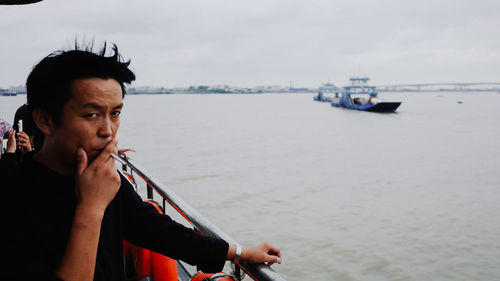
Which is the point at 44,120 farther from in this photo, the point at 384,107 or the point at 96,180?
the point at 384,107

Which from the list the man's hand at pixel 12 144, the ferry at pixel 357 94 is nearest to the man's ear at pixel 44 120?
the man's hand at pixel 12 144

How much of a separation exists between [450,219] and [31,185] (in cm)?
1100

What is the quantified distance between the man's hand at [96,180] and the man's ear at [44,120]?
143 millimetres

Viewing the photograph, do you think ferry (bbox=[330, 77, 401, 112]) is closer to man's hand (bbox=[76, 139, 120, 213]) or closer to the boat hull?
the boat hull

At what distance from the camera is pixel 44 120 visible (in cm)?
107

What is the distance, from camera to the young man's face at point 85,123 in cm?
103

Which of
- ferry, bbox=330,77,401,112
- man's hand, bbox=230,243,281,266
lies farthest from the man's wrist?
ferry, bbox=330,77,401,112

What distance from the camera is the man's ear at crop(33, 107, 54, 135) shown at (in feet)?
Result: 3.49

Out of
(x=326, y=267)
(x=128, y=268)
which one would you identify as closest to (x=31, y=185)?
(x=128, y=268)

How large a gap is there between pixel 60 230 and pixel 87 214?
5.1 inches

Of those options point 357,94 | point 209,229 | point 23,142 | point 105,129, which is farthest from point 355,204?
point 357,94

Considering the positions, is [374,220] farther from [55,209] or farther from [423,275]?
[55,209]

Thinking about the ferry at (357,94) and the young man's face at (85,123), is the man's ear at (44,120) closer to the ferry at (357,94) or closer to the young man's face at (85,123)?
the young man's face at (85,123)

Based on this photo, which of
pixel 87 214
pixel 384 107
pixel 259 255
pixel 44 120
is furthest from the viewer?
pixel 384 107
